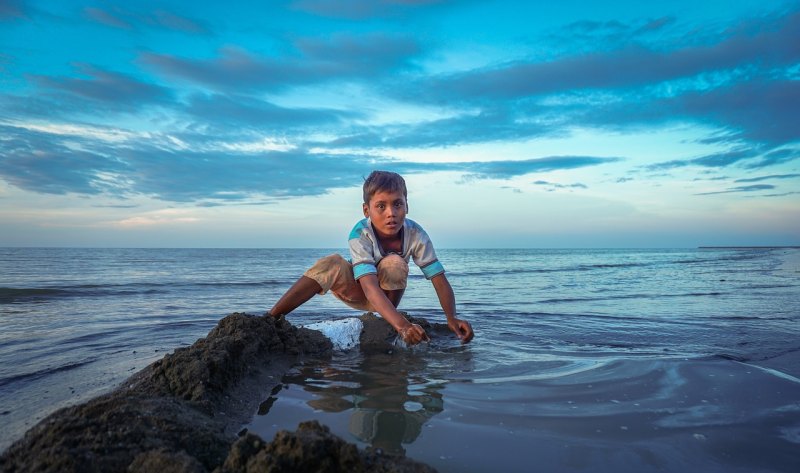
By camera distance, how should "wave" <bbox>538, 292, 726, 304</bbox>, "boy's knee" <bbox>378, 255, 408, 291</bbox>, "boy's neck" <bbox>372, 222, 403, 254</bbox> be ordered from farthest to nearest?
1. "wave" <bbox>538, 292, 726, 304</bbox>
2. "boy's neck" <bbox>372, 222, 403, 254</bbox>
3. "boy's knee" <bbox>378, 255, 408, 291</bbox>

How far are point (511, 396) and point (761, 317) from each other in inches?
193

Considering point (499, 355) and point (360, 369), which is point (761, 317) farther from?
point (360, 369)

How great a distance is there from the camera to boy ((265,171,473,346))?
→ 387 cm

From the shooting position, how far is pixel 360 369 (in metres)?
3.23

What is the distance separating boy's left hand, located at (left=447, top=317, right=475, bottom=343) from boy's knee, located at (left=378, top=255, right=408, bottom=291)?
569 millimetres

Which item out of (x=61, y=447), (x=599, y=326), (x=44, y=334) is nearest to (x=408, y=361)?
(x=61, y=447)

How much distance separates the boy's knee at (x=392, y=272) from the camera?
4.02 metres

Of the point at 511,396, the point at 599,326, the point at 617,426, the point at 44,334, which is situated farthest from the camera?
the point at 599,326

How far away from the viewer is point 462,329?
373 cm

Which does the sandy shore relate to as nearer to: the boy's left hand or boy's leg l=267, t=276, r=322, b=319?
boy's leg l=267, t=276, r=322, b=319

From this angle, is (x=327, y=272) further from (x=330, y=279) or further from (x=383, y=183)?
(x=383, y=183)

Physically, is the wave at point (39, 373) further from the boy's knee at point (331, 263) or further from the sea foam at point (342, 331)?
the boy's knee at point (331, 263)

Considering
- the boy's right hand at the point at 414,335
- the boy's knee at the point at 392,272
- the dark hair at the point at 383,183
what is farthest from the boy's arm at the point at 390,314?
the dark hair at the point at 383,183

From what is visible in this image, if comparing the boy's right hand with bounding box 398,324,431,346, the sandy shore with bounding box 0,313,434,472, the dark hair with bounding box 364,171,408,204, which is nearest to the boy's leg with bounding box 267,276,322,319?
the dark hair with bounding box 364,171,408,204
